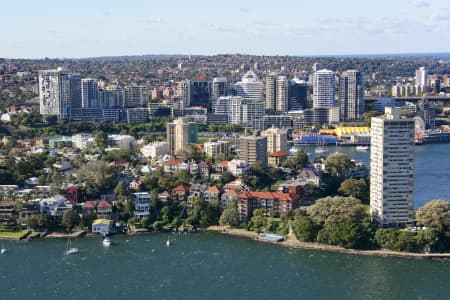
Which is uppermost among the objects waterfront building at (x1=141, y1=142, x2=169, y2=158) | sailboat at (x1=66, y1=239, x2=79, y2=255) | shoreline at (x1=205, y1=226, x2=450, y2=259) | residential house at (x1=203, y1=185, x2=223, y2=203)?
waterfront building at (x1=141, y1=142, x2=169, y2=158)

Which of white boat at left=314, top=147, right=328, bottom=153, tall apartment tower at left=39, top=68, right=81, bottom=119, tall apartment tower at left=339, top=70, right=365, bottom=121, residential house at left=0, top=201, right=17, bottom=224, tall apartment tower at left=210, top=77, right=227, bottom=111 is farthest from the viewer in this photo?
tall apartment tower at left=210, top=77, right=227, bottom=111

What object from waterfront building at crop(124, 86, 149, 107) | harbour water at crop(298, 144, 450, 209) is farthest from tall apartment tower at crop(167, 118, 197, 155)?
waterfront building at crop(124, 86, 149, 107)

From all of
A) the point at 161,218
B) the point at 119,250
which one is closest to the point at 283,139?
the point at 161,218

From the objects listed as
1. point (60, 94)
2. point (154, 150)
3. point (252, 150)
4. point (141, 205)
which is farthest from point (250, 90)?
point (141, 205)

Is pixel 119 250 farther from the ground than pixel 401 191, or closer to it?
closer to it

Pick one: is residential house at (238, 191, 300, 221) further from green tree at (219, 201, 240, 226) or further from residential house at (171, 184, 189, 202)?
residential house at (171, 184, 189, 202)

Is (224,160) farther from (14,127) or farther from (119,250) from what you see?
(14,127)

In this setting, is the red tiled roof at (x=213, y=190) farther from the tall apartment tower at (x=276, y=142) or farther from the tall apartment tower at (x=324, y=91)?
the tall apartment tower at (x=324, y=91)
